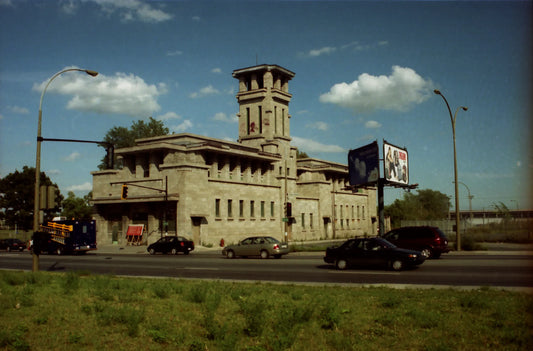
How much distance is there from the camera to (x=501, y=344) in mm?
7172

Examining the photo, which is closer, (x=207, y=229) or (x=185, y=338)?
(x=185, y=338)

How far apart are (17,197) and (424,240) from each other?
75.7m

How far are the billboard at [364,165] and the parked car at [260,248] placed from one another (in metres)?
10.5

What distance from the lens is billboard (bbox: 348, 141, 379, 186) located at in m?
36.2

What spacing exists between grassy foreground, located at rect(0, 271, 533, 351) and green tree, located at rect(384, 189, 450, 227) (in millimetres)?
88116

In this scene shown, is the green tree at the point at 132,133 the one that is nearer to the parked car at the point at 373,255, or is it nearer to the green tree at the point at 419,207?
the green tree at the point at 419,207

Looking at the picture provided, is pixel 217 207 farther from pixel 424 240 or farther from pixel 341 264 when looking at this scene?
pixel 341 264

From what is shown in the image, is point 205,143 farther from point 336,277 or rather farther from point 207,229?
point 336,277

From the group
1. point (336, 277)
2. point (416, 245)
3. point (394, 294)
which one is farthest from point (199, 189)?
point (394, 294)

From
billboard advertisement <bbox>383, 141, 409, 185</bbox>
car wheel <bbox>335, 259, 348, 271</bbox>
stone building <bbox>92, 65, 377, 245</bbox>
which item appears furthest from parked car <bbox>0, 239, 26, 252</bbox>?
car wheel <bbox>335, 259, 348, 271</bbox>

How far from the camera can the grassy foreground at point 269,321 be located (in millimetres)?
Answer: 7648

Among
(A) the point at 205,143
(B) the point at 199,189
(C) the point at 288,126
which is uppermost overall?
(C) the point at 288,126

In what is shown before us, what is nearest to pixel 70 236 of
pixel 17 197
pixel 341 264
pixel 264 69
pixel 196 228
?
pixel 196 228

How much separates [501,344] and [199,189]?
146ft
